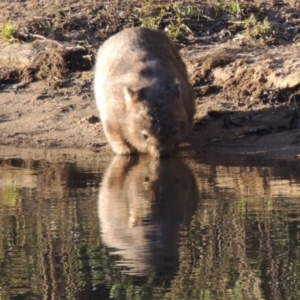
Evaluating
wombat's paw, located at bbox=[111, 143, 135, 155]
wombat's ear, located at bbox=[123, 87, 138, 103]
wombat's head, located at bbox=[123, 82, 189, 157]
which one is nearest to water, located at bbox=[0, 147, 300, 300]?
wombat's head, located at bbox=[123, 82, 189, 157]

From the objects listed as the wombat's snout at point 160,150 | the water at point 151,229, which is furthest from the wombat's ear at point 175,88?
the water at point 151,229

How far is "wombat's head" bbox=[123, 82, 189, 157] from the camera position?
35.2 feet

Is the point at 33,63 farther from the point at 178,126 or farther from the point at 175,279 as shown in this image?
the point at 175,279

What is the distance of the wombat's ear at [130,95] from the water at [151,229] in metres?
0.63

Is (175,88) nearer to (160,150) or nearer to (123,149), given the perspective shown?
(160,150)

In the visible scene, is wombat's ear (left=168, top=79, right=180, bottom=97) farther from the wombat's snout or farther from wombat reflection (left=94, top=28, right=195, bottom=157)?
the wombat's snout

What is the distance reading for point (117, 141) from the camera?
11.2 meters

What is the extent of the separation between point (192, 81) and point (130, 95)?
247cm

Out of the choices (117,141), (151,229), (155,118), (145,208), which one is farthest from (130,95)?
(151,229)

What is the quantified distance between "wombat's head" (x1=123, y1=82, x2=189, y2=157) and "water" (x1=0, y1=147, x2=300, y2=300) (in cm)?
21

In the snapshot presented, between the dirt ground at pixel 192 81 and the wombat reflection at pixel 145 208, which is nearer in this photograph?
the wombat reflection at pixel 145 208

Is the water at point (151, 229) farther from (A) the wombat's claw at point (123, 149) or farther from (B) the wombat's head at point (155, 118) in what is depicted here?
(A) the wombat's claw at point (123, 149)

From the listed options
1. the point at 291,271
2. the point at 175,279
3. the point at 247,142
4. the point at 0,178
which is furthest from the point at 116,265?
the point at 247,142

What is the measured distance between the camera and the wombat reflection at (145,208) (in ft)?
21.7
